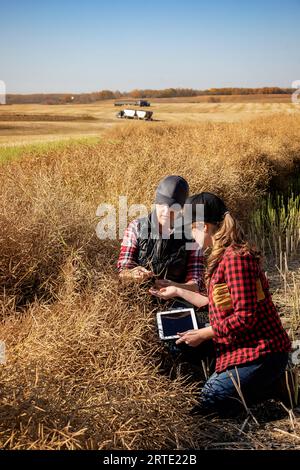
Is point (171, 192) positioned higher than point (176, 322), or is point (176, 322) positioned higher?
point (171, 192)

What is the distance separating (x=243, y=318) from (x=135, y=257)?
116 cm

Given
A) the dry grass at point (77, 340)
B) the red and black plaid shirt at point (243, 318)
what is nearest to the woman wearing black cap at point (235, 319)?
the red and black plaid shirt at point (243, 318)

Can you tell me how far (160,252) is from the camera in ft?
12.1

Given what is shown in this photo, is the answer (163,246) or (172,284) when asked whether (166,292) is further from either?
(163,246)

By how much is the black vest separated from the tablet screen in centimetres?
41

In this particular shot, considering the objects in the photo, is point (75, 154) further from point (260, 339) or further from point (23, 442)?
point (23, 442)

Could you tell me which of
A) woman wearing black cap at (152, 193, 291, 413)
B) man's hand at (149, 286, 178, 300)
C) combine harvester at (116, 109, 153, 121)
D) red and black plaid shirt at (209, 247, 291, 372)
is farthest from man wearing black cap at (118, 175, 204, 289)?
combine harvester at (116, 109, 153, 121)

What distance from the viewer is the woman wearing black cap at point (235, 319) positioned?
2.72 meters

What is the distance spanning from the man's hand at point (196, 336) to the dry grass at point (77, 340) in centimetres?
20

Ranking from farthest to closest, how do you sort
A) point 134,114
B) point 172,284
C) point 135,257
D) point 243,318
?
point 134,114, point 135,257, point 172,284, point 243,318

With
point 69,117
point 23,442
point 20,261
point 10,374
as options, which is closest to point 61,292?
point 20,261

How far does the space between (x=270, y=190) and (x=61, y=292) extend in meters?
6.56

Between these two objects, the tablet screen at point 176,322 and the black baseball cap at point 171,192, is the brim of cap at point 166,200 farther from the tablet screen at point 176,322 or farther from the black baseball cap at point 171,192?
the tablet screen at point 176,322

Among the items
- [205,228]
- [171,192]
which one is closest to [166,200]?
[171,192]
